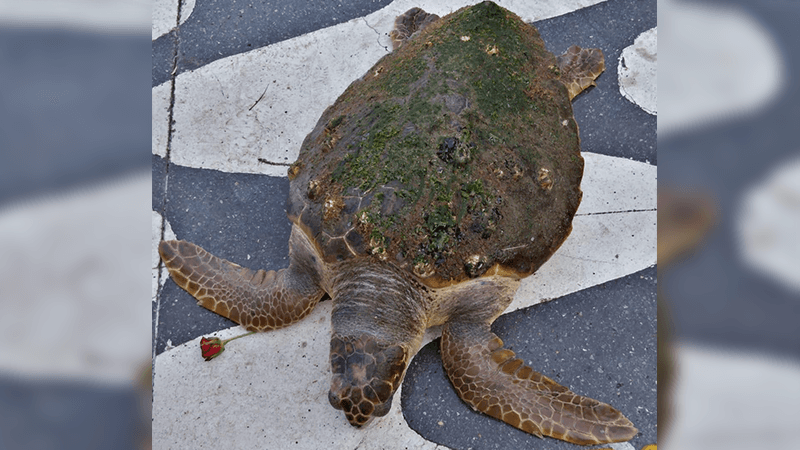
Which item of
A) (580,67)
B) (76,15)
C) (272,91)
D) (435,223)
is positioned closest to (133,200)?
(76,15)

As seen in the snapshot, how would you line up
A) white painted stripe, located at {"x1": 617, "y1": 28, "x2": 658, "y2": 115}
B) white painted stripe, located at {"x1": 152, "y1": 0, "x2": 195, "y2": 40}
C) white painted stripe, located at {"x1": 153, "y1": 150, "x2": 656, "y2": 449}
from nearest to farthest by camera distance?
white painted stripe, located at {"x1": 153, "y1": 150, "x2": 656, "y2": 449}, white painted stripe, located at {"x1": 617, "y1": 28, "x2": 658, "y2": 115}, white painted stripe, located at {"x1": 152, "y1": 0, "x2": 195, "y2": 40}

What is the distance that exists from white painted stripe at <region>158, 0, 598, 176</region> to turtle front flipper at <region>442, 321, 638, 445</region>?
142cm

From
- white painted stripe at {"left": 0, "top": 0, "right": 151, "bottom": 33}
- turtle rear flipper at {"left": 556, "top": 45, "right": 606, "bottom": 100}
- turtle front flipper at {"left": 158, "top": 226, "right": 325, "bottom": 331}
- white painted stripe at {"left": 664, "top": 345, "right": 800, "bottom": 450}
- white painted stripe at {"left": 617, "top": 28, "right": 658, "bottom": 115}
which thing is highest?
white painted stripe at {"left": 0, "top": 0, "right": 151, "bottom": 33}

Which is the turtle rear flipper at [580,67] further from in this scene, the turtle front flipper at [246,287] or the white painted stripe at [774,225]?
the white painted stripe at [774,225]

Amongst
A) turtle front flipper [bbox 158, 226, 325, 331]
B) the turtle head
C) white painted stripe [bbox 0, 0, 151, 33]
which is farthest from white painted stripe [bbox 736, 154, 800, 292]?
turtle front flipper [bbox 158, 226, 325, 331]

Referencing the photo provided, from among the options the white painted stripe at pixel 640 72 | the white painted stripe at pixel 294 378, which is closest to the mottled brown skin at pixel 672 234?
the white painted stripe at pixel 294 378

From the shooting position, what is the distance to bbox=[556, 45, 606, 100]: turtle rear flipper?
10.2 ft

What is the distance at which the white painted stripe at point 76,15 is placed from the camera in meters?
0.84

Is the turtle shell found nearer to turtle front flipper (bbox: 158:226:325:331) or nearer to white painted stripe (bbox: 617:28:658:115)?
turtle front flipper (bbox: 158:226:325:331)

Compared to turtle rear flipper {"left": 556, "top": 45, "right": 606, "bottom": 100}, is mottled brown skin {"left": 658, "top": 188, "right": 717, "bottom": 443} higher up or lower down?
higher up

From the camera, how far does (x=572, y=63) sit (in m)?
3.15

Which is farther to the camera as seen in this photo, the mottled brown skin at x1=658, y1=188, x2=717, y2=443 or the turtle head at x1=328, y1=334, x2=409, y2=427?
the turtle head at x1=328, y1=334, x2=409, y2=427

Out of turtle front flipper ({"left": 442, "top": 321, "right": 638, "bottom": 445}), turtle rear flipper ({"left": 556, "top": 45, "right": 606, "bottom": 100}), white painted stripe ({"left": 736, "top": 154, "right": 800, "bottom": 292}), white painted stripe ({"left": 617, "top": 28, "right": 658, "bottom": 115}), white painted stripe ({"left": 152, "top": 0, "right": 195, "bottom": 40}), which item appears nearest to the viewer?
→ white painted stripe ({"left": 736, "top": 154, "right": 800, "bottom": 292})

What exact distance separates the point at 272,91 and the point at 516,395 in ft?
7.27
